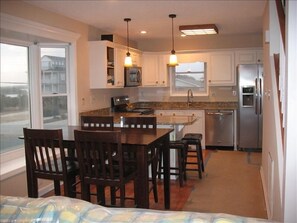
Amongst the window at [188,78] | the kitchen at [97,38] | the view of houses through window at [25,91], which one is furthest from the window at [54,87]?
the window at [188,78]

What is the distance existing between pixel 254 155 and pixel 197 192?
2.53m

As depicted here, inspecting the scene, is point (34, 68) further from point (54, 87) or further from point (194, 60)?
point (194, 60)

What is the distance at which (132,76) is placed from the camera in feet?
21.6

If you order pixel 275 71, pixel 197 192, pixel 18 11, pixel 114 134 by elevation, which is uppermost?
pixel 18 11

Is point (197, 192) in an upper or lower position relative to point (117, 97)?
lower

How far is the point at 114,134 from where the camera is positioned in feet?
8.94

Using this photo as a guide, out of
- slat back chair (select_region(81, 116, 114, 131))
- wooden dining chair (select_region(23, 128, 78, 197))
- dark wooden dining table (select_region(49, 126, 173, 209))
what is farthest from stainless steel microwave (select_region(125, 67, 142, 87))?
wooden dining chair (select_region(23, 128, 78, 197))

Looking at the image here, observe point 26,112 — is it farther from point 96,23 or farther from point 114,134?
point 114,134

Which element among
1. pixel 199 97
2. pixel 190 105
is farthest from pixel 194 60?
pixel 190 105

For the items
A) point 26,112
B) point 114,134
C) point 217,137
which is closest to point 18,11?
point 26,112

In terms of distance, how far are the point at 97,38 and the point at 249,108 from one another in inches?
128

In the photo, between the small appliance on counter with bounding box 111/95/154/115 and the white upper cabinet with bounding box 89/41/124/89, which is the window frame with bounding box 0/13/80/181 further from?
the small appliance on counter with bounding box 111/95/154/115

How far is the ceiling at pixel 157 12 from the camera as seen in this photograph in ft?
13.5

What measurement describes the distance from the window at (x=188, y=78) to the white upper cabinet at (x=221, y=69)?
0.44m
